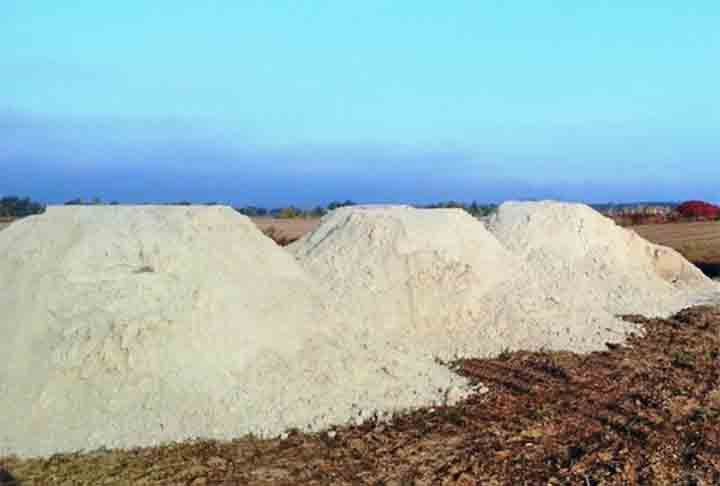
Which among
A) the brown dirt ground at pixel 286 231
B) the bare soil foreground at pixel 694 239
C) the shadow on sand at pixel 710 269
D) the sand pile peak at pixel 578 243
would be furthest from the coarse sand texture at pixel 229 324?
the bare soil foreground at pixel 694 239

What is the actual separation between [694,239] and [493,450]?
24.9 m

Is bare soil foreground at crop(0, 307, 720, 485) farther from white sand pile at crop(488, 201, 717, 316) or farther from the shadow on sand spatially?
the shadow on sand

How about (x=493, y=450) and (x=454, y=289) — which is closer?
(x=493, y=450)

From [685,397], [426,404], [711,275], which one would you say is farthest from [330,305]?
[711,275]

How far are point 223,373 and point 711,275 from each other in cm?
1713

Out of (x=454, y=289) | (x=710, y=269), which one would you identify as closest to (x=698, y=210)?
(x=710, y=269)

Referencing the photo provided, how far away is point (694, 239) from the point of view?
1142 inches

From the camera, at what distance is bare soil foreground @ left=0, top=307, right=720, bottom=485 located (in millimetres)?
5938

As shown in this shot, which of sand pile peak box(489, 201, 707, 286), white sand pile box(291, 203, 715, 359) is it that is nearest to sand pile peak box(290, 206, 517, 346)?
white sand pile box(291, 203, 715, 359)

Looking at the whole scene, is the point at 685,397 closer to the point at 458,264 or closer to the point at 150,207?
the point at 458,264

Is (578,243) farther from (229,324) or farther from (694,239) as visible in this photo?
(694,239)

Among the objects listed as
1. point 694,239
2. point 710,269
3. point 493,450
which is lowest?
point 493,450

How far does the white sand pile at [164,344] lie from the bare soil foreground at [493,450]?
0.40 meters

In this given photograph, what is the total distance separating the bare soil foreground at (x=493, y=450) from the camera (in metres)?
5.94
